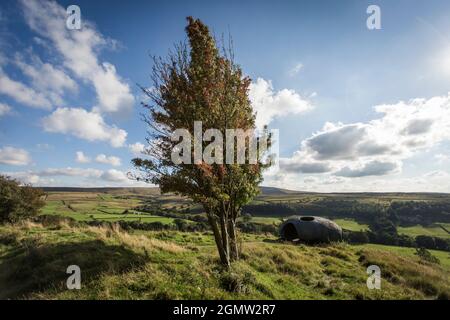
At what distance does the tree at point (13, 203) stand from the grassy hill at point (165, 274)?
53.4 feet

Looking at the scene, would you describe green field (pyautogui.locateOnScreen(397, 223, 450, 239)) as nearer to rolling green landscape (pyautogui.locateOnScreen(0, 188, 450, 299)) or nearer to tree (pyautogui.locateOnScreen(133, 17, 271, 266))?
rolling green landscape (pyautogui.locateOnScreen(0, 188, 450, 299))

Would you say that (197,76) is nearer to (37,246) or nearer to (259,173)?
(259,173)

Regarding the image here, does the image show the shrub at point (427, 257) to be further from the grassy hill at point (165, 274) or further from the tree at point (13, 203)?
the tree at point (13, 203)

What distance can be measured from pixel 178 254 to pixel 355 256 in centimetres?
1563

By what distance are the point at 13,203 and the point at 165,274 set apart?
105ft

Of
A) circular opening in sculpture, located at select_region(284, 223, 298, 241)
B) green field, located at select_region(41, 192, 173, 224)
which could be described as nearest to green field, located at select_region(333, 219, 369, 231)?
green field, located at select_region(41, 192, 173, 224)

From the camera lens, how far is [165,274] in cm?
1101

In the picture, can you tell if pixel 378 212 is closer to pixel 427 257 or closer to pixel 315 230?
pixel 427 257

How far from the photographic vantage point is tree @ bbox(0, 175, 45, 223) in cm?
3336

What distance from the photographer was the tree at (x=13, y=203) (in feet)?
109

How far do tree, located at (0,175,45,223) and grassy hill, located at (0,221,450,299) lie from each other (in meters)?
16.3

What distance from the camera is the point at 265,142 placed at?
16109 mm

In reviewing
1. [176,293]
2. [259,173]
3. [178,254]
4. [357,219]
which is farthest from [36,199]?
[357,219]

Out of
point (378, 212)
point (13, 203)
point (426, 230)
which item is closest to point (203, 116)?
point (13, 203)
